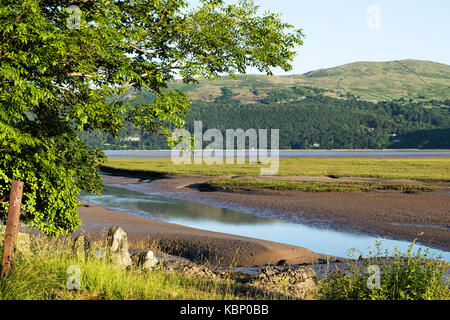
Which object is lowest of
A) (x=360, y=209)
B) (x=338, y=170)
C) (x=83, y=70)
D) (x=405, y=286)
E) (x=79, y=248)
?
(x=360, y=209)

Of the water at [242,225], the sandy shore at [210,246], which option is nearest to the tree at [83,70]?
the sandy shore at [210,246]

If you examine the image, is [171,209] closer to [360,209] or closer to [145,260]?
[360,209]

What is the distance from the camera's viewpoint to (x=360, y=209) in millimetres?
A: 35281

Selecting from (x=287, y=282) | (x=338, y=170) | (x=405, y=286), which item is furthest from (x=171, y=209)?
(x=338, y=170)

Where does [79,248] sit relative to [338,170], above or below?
above

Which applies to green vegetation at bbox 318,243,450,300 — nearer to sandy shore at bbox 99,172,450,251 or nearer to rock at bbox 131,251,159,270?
rock at bbox 131,251,159,270

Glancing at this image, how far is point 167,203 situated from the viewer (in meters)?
42.7

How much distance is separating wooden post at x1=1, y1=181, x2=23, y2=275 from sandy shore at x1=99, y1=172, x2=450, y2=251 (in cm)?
2071

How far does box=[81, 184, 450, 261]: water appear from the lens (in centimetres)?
2344

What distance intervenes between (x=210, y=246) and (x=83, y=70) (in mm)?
12691

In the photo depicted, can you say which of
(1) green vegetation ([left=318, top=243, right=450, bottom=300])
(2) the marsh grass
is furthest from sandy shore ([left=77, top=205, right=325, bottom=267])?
(1) green vegetation ([left=318, top=243, right=450, bottom=300])

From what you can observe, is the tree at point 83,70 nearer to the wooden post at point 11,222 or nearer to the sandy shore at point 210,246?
the wooden post at point 11,222
